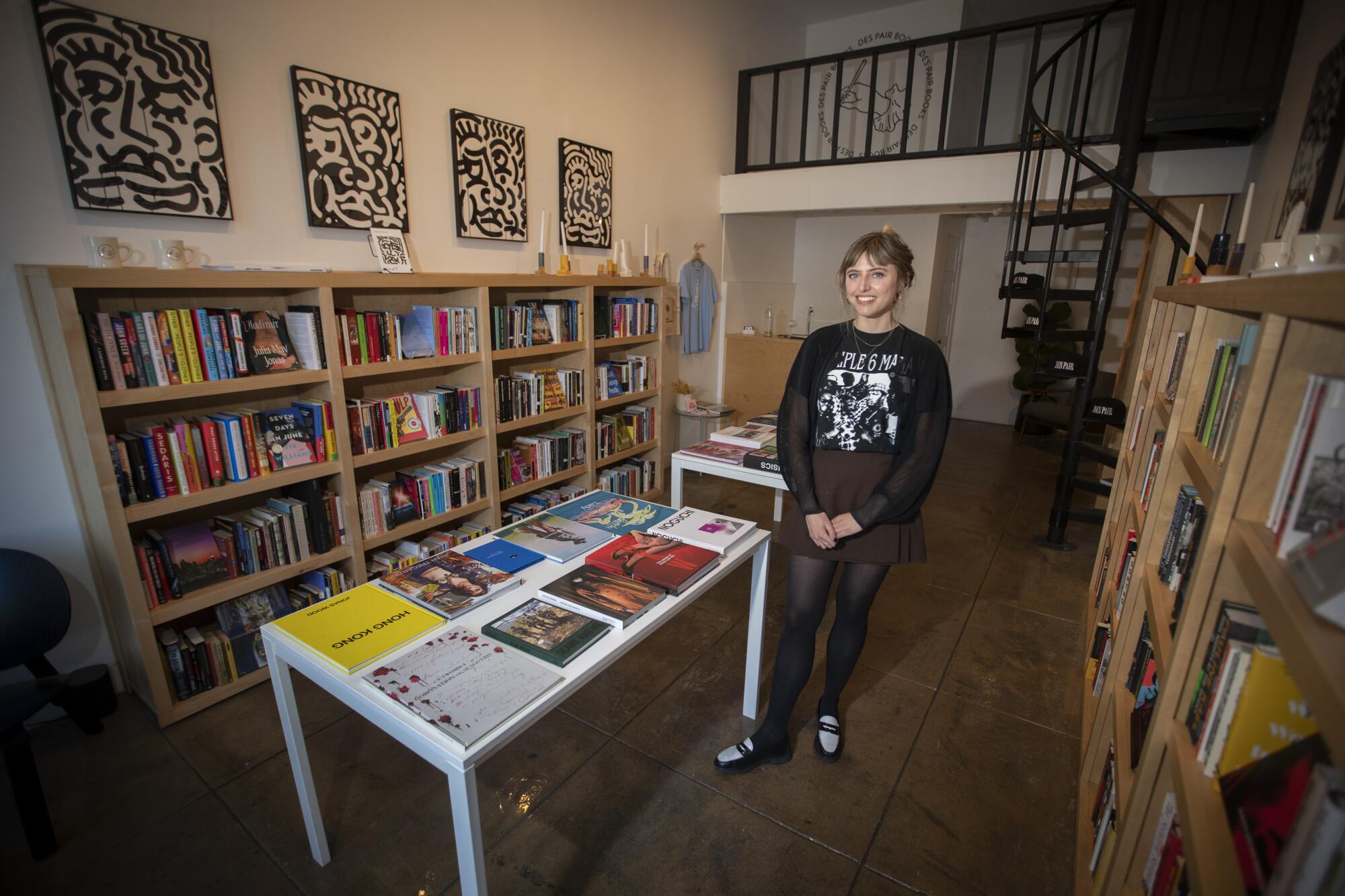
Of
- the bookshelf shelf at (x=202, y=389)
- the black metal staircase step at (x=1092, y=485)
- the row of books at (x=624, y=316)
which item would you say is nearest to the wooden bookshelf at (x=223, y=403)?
the bookshelf shelf at (x=202, y=389)

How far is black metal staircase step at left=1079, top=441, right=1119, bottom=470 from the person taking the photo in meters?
3.47

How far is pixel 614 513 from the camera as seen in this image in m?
2.03

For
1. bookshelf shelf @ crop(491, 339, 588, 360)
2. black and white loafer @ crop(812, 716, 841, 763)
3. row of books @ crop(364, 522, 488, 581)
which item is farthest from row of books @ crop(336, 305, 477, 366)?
black and white loafer @ crop(812, 716, 841, 763)

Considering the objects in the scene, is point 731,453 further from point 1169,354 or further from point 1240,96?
point 1240,96

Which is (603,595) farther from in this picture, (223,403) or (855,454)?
(223,403)

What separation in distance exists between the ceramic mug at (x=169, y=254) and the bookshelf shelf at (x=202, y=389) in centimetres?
38

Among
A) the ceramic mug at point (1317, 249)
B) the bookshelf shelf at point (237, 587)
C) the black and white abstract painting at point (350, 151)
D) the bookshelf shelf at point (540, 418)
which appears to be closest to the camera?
the ceramic mug at point (1317, 249)

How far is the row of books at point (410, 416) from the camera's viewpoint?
8.13ft

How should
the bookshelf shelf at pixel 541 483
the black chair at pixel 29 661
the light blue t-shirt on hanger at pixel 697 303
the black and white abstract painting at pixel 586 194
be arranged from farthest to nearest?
the light blue t-shirt on hanger at pixel 697 303 < the black and white abstract painting at pixel 586 194 < the bookshelf shelf at pixel 541 483 < the black chair at pixel 29 661

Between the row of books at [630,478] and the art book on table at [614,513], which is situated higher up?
the art book on table at [614,513]

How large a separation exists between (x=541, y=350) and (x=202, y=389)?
151 cm

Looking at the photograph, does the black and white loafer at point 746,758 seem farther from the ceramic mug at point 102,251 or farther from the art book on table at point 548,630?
the ceramic mug at point 102,251

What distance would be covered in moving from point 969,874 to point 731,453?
5.60 ft

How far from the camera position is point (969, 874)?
1.57 m
